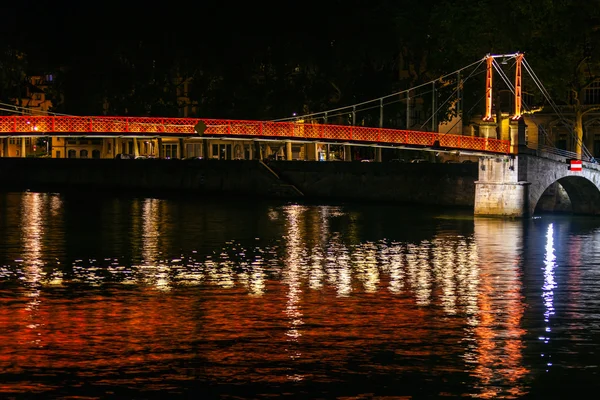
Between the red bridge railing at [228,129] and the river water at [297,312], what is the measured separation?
10.5 m

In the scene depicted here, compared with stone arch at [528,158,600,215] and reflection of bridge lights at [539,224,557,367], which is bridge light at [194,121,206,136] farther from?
reflection of bridge lights at [539,224,557,367]

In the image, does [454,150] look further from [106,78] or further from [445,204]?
[106,78]

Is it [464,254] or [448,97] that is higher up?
[448,97]

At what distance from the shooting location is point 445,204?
8500cm

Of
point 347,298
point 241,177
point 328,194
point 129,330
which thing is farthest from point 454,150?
point 129,330

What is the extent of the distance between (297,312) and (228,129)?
1833 inches

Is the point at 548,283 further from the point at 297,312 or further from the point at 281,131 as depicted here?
the point at 281,131

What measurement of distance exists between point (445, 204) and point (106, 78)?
117ft

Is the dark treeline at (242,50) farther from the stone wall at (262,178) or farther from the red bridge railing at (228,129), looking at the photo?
the red bridge railing at (228,129)

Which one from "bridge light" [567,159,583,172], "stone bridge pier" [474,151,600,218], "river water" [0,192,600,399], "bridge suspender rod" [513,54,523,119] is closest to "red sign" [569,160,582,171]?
"bridge light" [567,159,583,172]

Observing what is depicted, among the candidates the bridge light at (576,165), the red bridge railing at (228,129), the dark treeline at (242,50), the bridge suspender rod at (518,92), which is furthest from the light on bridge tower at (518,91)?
the dark treeline at (242,50)

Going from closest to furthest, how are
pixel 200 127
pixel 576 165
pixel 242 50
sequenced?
pixel 576 165 < pixel 200 127 < pixel 242 50

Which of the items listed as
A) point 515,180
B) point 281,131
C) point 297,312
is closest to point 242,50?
point 281,131

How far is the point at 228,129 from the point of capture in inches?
3199
